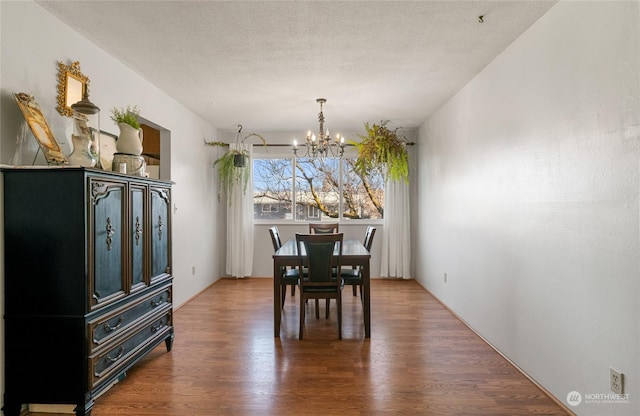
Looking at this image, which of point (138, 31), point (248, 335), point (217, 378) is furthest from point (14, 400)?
point (138, 31)

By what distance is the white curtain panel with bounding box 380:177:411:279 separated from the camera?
593cm

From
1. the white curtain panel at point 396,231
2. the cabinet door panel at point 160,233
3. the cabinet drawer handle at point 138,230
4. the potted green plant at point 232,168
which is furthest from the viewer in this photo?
the white curtain panel at point 396,231

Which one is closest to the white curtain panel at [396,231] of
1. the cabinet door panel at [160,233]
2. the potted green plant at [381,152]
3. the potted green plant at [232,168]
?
the potted green plant at [381,152]

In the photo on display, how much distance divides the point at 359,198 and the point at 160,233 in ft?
12.5

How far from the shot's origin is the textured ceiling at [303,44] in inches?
92.9

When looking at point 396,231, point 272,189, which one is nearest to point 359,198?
point 396,231

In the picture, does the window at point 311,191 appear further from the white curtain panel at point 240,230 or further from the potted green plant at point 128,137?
the potted green plant at point 128,137

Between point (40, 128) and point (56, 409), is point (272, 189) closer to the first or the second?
point (40, 128)

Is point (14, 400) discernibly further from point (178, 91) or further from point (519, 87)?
point (519, 87)

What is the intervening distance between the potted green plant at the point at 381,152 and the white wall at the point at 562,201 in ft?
5.11

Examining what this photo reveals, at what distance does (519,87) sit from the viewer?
2721 mm

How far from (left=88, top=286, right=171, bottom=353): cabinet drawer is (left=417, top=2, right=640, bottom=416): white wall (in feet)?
8.89

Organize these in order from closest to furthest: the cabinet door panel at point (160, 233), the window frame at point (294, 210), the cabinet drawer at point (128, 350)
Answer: the cabinet drawer at point (128, 350) < the cabinet door panel at point (160, 233) < the window frame at point (294, 210)

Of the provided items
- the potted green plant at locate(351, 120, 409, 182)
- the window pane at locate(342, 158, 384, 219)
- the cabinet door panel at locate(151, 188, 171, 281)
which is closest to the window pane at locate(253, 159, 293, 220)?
the window pane at locate(342, 158, 384, 219)
